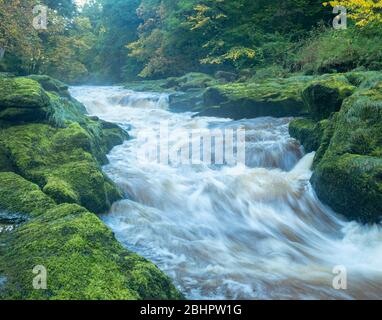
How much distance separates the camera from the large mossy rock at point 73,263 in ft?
10.6

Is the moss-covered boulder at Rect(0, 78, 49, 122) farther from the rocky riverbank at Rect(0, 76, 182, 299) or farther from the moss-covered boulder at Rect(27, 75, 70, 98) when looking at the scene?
the moss-covered boulder at Rect(27, 75, 70, 98)

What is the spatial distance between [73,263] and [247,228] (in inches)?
161

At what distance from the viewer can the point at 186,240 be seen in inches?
242

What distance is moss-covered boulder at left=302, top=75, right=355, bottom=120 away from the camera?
9789 millimetres

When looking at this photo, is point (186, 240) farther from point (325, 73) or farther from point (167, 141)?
point (325, 73)

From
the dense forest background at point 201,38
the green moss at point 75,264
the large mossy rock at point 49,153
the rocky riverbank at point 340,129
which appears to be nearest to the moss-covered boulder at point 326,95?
the rocky riverbank at point 340,129

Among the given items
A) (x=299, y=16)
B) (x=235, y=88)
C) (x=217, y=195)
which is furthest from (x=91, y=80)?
(x=217, y=195)

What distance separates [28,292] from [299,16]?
22572 millimetres

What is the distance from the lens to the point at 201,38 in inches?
979

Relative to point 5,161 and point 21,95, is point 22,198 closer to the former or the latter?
point 5,161

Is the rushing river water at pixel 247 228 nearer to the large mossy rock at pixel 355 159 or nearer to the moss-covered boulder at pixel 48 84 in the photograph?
the large mossy rock at pixel 355 159

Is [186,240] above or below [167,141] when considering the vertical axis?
below

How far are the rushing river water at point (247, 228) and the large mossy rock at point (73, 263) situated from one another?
1.06 meters

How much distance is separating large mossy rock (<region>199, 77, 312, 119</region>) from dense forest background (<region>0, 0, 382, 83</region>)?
6.53 ft
